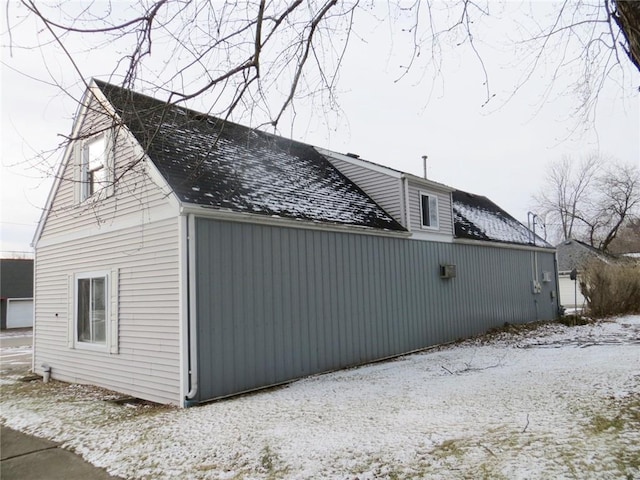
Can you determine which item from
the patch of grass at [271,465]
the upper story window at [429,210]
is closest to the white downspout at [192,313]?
the patch of grass at [271,465]

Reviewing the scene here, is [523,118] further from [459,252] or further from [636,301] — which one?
[636,301]

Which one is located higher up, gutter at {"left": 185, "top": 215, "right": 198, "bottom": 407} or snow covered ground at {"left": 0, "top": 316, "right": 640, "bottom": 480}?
gutter at {"left": 185, "top": 215, "right": 198, "bottom": 407}

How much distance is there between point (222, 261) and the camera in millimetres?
7422

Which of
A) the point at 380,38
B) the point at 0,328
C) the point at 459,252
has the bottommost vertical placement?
the point at 0,328

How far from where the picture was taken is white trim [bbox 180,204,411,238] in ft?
23.2

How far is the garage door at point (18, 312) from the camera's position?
31.1 metres

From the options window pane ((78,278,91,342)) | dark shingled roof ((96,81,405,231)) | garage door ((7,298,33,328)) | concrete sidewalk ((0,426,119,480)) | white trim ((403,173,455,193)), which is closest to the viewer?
concrete sidewalk ((0,426,119,480))

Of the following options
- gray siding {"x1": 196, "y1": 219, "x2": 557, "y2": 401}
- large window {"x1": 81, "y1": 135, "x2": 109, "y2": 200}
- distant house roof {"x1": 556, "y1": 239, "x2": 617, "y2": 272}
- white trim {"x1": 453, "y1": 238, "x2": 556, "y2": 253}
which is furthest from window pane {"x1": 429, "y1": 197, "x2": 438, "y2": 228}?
distant house roof {"x1": 556, "y1": 239, "x2": 617, "y2": 272}

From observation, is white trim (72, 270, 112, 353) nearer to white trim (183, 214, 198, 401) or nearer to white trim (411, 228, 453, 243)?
white trim (183, 214, 198, 401)

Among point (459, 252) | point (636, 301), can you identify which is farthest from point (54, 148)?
point (636, 301)

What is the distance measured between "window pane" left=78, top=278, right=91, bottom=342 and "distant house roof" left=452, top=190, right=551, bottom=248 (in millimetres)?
9250

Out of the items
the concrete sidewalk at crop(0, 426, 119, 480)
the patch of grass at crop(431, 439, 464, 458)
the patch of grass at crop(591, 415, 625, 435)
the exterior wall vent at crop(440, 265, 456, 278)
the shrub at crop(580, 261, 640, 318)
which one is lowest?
the concrete sidewalk at crop(0, 426, 119, 480)

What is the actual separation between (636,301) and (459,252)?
10454 millimetres

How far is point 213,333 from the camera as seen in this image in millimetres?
7156
